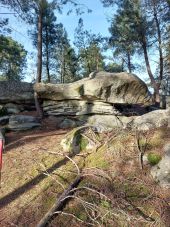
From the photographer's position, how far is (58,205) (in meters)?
6.07

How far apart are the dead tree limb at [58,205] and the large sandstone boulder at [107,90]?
6.85 metres

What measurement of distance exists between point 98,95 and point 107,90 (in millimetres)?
427


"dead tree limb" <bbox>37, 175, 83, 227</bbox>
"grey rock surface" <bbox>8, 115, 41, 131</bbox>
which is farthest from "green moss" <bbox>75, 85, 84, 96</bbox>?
"dead tree limb" <bbox>37, 175, 83, 227</bbox>

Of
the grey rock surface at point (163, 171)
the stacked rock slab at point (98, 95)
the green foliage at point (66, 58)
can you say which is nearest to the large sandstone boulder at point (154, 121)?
the grey rock surface at point (163, 171)

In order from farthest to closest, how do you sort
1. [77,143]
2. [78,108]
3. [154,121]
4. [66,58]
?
[66,58], [78,108], [154,121], [77,143]

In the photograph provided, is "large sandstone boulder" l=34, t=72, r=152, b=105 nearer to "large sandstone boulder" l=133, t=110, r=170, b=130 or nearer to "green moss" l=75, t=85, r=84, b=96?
"green moss" l=75, t=85, r=84, b=96

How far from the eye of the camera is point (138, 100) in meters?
13.7

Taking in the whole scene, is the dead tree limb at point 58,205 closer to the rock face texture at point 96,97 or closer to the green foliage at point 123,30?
the rock face texture at point 96,97

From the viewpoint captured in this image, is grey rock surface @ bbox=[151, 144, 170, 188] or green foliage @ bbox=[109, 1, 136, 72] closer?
grey rock surface @ bbox=[151, 144, 170, 188]

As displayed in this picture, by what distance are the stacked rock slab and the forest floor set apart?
184 inches

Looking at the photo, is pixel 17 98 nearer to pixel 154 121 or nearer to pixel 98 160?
pixel 154 121

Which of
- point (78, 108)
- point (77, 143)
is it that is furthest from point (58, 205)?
point (78, 108)

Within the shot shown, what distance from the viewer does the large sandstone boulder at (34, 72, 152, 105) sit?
521 inches

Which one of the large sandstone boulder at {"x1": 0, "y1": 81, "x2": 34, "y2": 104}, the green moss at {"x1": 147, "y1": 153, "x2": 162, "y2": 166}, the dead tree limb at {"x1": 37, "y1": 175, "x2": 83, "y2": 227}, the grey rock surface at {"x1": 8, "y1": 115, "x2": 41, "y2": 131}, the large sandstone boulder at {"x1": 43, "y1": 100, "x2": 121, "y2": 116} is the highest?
the large sandstone boulder at {"x1": 0, "y1": 81, "x2": 34, "y2": 104}
